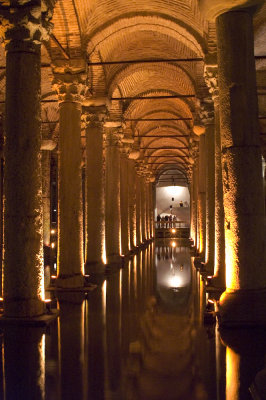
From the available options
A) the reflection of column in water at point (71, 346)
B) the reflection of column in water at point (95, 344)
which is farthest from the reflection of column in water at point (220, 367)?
the reflection of column in water at point (71, 346)

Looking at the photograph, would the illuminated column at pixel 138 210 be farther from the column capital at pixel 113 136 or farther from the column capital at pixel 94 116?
the column capital at pixel 94 116

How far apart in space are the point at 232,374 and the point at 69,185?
640 cm

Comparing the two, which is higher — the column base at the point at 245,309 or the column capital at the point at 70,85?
the column capital at the point at 70,85

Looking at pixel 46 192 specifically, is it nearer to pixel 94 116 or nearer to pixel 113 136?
pixel 113 136

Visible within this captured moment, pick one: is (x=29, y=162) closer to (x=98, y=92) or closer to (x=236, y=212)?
(x=236, y=212)

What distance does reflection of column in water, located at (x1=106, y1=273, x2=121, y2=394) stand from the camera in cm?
444

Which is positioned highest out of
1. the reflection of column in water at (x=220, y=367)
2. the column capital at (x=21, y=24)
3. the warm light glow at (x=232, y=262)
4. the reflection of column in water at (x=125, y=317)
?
the column capital at (x=21, y=24)

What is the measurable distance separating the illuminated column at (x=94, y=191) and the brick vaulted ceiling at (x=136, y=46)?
97 cm

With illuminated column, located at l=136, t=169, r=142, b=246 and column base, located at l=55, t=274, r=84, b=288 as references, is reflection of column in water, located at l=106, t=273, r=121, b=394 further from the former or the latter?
illuminated column, located at l=136, t=169, r=142, b=246

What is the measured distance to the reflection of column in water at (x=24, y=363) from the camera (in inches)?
160

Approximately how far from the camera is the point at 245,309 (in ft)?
20.7

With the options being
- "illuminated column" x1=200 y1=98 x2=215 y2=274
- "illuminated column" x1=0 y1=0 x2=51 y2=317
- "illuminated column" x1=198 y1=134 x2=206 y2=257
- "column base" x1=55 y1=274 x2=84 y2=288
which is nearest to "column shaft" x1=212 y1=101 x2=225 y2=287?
"illuminated column" x1=200 y1=98 x2=215 y2=274

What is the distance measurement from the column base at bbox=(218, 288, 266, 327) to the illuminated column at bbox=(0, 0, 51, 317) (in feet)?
8.53

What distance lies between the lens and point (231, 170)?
6.44 m
